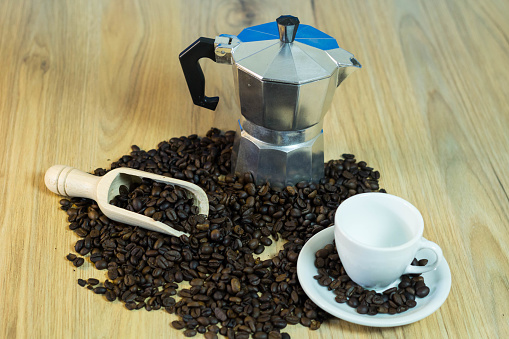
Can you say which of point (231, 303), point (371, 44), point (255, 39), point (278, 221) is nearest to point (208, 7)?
point (371, 44)

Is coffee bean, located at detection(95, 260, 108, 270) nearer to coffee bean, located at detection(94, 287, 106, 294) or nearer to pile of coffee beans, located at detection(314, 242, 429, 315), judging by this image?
coffee bean, located at detection(94, 287, 106, 294)

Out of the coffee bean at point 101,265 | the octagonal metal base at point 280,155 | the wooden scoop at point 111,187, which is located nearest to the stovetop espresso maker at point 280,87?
the octagonal metal base at point 280,155

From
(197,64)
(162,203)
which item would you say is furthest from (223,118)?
(162,203)

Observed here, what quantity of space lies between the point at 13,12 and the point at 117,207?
45.1 inches

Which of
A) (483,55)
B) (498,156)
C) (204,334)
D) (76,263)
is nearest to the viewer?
(204,334)

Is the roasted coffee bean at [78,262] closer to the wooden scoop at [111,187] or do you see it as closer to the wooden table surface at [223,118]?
the wooden table surface at [223,118]

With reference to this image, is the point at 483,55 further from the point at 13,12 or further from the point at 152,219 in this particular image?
the point at 13,12

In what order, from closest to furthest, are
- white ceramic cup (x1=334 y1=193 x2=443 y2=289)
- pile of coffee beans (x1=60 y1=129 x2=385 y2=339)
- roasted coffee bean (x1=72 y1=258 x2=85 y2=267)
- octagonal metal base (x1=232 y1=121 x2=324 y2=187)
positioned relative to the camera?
white ceramic cup (x1=334 y1=193 x2=443 y2=289) → pile of coffee beans (x1=60 y1=129 x2=385 y2=339) → roasted coffee bean (x1=72 y1=258 x2=85 y2=267) → octagonal metal base (x1=232 y1=121 x2=324 y2=187)

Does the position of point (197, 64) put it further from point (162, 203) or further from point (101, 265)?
point (101, 265)

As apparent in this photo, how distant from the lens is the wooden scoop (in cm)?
137

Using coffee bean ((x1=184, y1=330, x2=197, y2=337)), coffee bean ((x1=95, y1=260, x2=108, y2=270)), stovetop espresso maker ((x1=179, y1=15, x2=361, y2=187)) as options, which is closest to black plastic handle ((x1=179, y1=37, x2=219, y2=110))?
stovetop espresso maker ((x1=179, y1=15, x2=361, y2=187))

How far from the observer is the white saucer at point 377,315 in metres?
1.15

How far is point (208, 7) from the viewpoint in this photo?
7.28 feet

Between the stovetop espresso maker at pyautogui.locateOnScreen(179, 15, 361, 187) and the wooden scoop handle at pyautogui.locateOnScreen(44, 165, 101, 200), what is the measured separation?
354 millimetres
